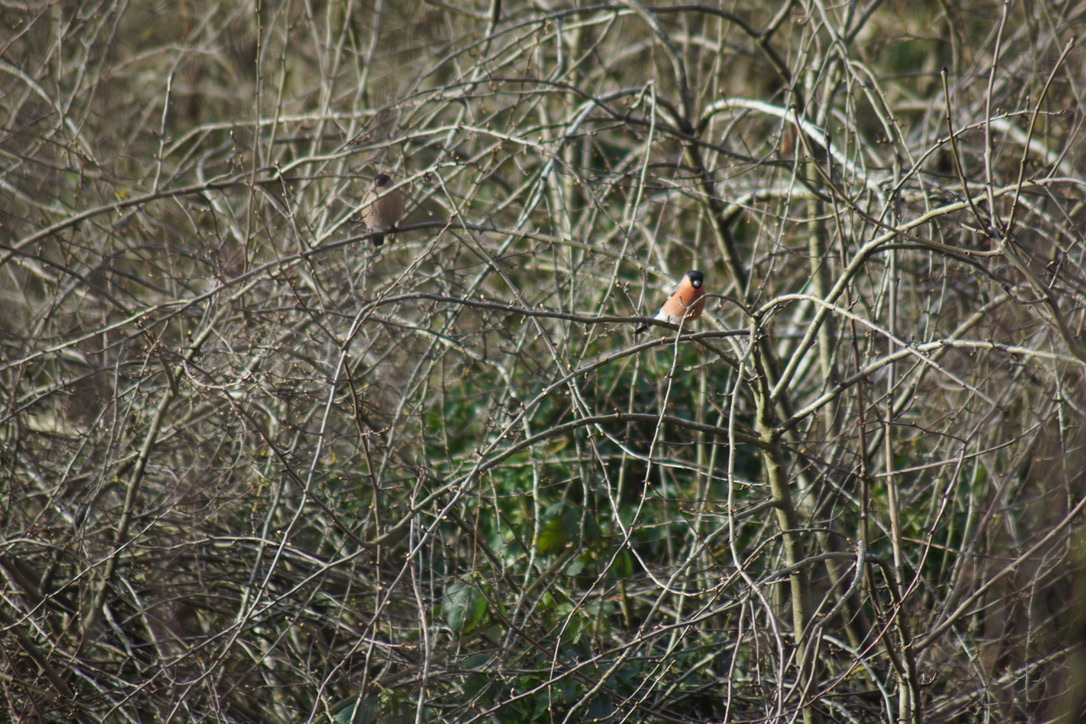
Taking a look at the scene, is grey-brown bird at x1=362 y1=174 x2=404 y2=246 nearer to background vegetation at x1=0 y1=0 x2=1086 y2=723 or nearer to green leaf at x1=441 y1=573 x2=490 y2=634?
background vegetation at x1=0 y1=0 x2=1086 y2=723

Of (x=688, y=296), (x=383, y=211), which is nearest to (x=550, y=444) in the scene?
(x=688, y=296)

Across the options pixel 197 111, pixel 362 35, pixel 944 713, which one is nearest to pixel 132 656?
pixel 944 713

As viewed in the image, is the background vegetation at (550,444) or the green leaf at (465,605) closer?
the background vegetation at (550,444)

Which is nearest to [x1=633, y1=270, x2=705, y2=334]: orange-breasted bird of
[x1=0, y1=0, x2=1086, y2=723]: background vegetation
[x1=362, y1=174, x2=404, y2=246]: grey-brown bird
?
[x1=0, y1=0, x2=1086, y2=723]: background vegetation

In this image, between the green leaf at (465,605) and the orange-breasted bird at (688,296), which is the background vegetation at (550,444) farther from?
the orange-breasted bird at (688,296)

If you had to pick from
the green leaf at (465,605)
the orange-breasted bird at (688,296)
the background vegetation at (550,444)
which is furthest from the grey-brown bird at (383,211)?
the green leaf at (465,605)

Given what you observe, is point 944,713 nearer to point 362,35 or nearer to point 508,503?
point 508,503

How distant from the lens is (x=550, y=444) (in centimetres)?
461

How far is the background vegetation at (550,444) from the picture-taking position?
9.69ft

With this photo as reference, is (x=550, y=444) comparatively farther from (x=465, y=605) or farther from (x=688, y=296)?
(x=465, y=605)

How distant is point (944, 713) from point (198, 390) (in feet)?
9.46

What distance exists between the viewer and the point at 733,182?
4945 mm

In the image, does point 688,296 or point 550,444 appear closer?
point 688,296

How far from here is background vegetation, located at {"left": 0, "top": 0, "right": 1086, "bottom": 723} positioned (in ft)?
9.69
